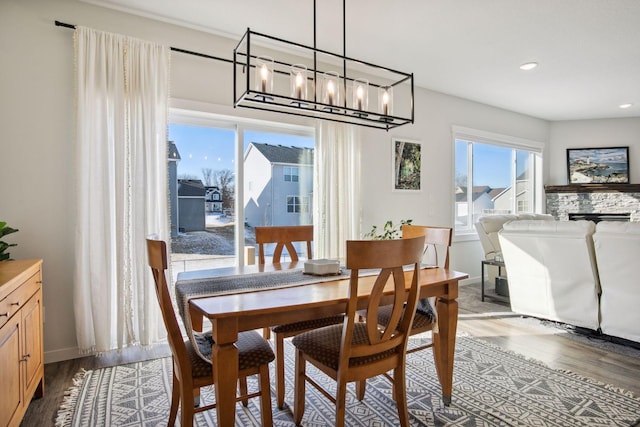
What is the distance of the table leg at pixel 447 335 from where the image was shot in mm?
2068

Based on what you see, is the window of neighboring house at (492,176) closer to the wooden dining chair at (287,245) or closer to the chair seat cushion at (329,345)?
the wooden dining chair at (287,245)

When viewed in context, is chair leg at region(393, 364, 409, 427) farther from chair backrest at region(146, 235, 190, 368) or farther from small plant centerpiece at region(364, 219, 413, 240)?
small plant centerpiece at region(364, 219, 413, 240)

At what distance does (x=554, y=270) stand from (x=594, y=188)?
159 inches

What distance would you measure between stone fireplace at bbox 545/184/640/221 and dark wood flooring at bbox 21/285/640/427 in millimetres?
3879

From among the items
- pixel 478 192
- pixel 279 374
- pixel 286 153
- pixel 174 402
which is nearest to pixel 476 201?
pixel 478 192

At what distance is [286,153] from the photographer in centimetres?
387

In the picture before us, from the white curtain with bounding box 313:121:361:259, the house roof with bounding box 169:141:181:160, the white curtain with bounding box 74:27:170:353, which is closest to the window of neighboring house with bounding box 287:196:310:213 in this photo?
the white curtain with bounding box 313:121:361:259

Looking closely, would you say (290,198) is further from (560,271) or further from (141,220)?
(560,271)

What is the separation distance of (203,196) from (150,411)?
6.14 feet

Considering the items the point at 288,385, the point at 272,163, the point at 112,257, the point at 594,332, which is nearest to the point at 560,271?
the point at 594,332

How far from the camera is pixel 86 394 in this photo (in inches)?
88.0

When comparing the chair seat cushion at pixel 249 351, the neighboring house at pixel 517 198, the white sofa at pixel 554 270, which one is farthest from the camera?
the neighboring house at pixel 517 198

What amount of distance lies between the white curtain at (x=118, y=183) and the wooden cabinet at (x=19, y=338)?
1.56 feet

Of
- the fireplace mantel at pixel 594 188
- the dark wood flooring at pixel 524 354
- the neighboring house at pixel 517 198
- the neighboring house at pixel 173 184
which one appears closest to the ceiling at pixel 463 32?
the neighboring house at pixel 173 184
